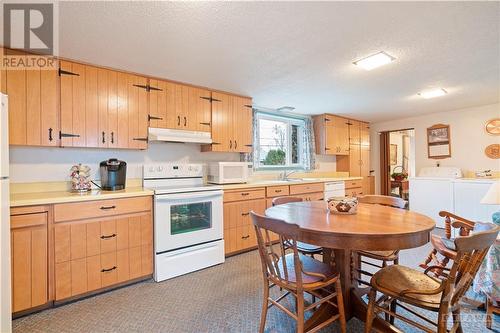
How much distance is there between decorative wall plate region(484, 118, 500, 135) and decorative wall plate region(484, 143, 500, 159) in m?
0.22

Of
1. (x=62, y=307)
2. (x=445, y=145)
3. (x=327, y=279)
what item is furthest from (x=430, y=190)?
(x=62, y=307)

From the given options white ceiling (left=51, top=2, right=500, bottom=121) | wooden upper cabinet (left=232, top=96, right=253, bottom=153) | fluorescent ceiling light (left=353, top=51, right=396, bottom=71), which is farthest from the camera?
wooden upper cabinet (left=232, top=96, right=253, bottom=153)

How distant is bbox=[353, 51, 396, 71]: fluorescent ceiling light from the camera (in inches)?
91.5

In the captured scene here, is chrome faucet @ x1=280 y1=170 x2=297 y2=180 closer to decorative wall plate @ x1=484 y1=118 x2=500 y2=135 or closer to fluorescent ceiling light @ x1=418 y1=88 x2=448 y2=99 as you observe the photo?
fluorescent ceiling light @ x1=418 y1=88 x2=448 y2=99

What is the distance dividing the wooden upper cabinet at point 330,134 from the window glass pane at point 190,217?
2.91 metres

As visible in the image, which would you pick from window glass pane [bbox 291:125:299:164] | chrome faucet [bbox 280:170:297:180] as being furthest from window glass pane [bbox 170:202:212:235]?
window glass pane [bbox 291:125:299:164]

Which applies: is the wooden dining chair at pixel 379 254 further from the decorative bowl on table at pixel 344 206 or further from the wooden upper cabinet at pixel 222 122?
the wooden upper cabinet at pixel 222 122

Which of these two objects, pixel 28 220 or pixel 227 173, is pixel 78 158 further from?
pixel 227 173

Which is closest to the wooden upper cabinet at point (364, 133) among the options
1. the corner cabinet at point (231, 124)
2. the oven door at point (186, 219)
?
the corner cabinet at point (231, 124)

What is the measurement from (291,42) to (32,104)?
234 cm

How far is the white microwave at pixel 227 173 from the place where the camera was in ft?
10.7

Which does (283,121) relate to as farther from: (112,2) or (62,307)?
(62,307)

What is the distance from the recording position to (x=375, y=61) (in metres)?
2.43

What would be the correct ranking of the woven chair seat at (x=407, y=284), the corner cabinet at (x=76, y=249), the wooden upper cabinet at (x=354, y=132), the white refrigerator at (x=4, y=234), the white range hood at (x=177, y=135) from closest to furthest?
the woven chair seat at (x=407, y=284), the white refrigerator at (x=4, y=234), the corner cabinet at (x=76, y=249), the white range hood at (x=177, y=135), the wooden upper cabinet at (x=354, y=132)
